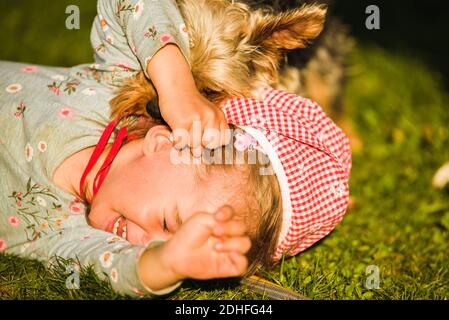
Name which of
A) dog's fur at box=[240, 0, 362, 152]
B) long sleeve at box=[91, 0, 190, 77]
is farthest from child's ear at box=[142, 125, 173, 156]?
dog's fur at box=[240, 0, 362, 152]

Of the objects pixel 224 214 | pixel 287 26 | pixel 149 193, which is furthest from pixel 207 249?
pixel 287 26

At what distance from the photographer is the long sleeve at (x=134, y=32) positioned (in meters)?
2.09

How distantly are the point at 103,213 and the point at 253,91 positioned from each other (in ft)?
2.31

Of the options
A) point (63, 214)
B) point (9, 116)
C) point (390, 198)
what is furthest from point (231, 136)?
point (390, 198)

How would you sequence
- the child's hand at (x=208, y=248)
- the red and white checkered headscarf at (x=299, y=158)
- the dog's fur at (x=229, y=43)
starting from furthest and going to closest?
the dog's fur at (x=229, y=43) → the red and white checkered headscarf at (x=299, y=158) → the child's hand at (x=208, y=248)

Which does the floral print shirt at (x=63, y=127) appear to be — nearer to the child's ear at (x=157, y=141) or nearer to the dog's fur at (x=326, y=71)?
the child's ear at (x=157, y=141)

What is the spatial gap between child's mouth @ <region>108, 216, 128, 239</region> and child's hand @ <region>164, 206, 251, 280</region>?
438mm

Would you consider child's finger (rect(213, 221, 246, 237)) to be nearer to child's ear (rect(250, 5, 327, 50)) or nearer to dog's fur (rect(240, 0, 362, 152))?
child's ear (rect(250, 5, 327, 50))

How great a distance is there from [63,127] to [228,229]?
0.86m

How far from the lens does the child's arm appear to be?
1.65 meters

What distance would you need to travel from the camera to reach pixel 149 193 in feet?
6.29

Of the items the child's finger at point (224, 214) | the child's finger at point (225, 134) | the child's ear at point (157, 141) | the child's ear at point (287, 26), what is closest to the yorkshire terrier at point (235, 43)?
the child's ear at point (287, 26)

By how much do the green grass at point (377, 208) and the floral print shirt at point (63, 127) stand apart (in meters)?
0.12

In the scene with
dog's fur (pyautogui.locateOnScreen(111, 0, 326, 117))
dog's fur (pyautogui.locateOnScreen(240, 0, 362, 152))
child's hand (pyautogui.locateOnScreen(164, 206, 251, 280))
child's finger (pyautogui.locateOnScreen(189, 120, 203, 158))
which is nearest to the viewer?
child's hand (pyautogui.locateOnScreen(164, 206, 251, 280))
